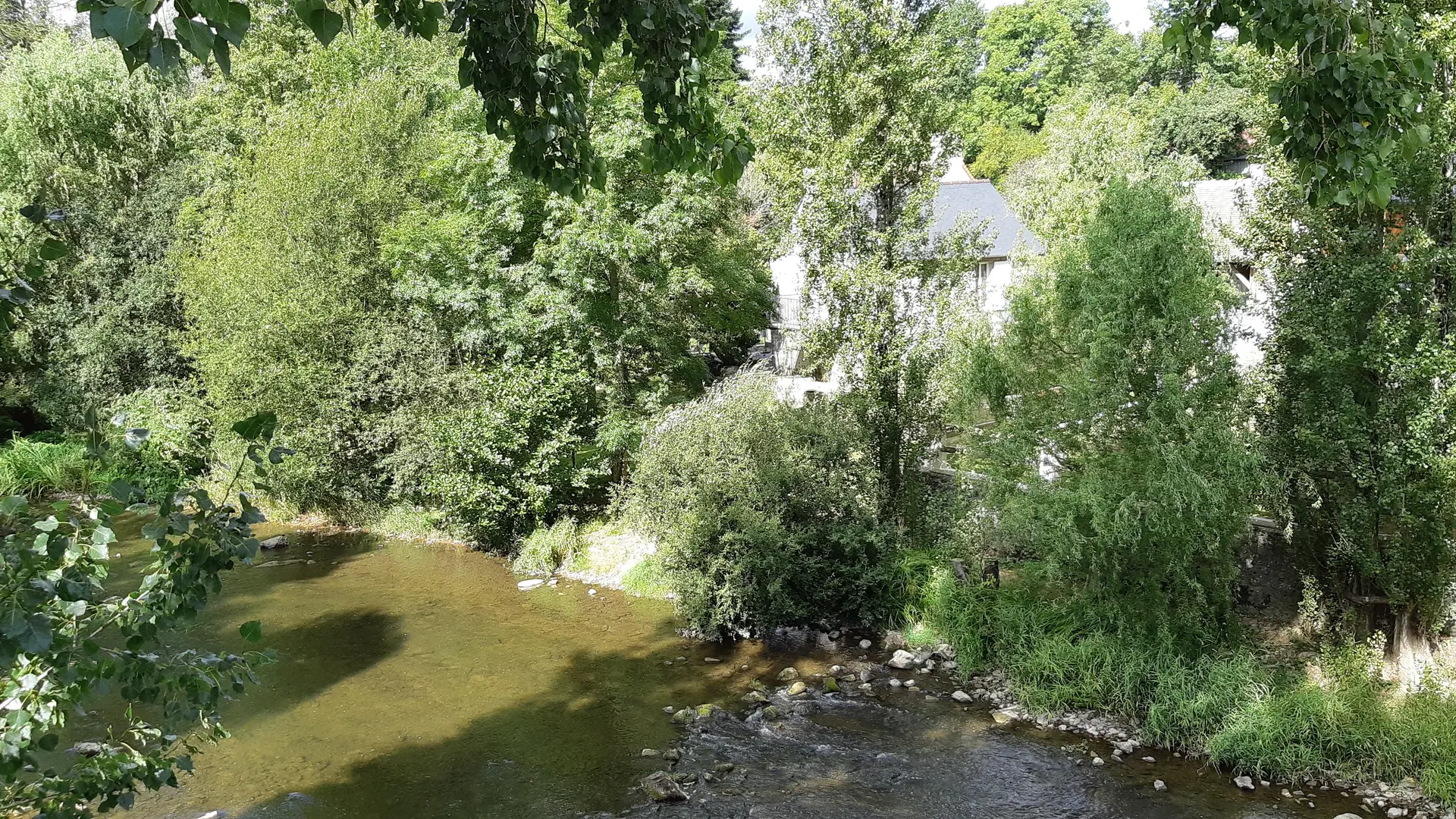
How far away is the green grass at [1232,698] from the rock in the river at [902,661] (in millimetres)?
629

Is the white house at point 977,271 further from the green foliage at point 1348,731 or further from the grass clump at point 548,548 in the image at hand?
the green foliage at point 1348,731

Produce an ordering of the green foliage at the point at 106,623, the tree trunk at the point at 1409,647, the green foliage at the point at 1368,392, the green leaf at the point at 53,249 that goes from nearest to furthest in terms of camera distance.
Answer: the green foliage at the point at 106,623 → the green leaf at the point at 53,249 → the green foliage at the point at 1368,392 → the tree trunk at the point at 1409,647

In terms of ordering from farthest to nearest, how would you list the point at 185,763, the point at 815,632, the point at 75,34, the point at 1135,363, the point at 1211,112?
the point at 1211,112 < the point at 75,34 < the point at 815,632 < the point at 1135,363 < the point at 185,763

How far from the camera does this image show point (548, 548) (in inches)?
595

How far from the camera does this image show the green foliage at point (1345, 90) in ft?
9.17

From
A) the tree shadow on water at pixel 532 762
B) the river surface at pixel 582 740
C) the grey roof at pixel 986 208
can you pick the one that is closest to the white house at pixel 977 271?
the grey roof at pixel 986 208

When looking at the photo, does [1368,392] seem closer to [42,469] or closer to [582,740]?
[582,740]

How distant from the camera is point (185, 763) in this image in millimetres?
2758

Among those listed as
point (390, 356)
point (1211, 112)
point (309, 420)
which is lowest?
point (309, 420)

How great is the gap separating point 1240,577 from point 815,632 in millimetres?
5253

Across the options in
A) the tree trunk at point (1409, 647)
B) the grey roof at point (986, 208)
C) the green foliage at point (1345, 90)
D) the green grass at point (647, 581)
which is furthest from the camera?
the grey roof at point (986, 208)

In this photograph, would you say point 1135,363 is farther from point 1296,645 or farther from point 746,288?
point 746,288

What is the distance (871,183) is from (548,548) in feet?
26.9

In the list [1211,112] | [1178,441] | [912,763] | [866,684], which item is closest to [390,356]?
[866,684]
